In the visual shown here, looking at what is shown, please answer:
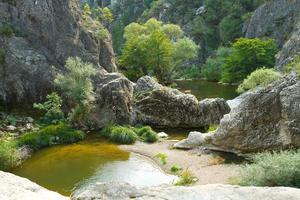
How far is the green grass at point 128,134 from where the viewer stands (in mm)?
34469

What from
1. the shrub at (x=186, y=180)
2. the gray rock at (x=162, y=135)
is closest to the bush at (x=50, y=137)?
the gray rock at (x=162, y=135)

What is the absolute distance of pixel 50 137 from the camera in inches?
1350

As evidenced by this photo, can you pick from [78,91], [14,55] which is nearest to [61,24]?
[14,55]

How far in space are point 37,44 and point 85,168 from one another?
2340 centimetres

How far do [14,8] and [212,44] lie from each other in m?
79.2

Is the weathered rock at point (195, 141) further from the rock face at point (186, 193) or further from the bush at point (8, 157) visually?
the rock face at point (186, 193)

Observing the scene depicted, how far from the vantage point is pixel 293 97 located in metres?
25.3

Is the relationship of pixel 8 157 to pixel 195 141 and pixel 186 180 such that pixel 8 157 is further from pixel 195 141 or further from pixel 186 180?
pixel 195 141

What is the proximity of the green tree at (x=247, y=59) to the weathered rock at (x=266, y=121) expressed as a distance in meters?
42.6

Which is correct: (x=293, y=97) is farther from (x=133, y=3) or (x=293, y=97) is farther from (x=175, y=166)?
(x=133, y=3)

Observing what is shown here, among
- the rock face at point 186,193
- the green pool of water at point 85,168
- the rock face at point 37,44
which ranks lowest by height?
the green pool of water at point 85,168

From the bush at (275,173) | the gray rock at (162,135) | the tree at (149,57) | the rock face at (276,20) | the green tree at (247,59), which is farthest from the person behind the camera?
the rock face at (276,20)

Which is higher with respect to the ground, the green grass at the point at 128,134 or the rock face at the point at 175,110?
the rock face at the point at 175,110

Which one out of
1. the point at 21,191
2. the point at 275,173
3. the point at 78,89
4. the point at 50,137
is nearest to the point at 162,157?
the point at 50,137
